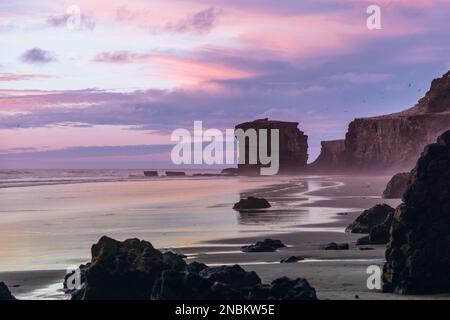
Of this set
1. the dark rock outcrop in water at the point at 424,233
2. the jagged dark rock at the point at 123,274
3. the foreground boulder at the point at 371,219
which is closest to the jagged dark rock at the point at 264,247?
the foreground boulder at the point at 371,219

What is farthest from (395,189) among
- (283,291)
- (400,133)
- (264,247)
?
(400,133)

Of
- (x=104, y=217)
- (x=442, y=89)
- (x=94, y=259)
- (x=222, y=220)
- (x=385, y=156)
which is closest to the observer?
(x=94, y=259)

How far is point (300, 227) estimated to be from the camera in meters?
32.2

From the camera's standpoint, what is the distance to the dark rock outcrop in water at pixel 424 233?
16.1 meters

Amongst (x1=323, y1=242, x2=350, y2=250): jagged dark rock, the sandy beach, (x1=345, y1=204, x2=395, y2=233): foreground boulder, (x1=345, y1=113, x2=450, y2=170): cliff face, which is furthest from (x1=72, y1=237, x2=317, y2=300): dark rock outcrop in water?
(x1=345, y1=113, x2=450, y2=170): cliff face

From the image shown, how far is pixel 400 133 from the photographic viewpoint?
13788cm

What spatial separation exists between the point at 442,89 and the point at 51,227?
10309 centimetres

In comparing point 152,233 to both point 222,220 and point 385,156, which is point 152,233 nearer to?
point 222,220

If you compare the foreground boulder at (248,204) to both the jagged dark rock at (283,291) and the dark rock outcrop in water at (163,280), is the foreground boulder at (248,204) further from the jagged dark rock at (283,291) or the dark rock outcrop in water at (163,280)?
the jagged dark rock at (283,291)

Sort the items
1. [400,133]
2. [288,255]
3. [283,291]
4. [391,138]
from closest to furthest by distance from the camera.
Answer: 1. [283,291]
2. [288,255]
3. [400,133]
4. [391,138]

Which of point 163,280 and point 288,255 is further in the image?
point 288,255

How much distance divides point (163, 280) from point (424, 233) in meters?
5.62

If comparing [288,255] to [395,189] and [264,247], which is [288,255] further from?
[395,189]
